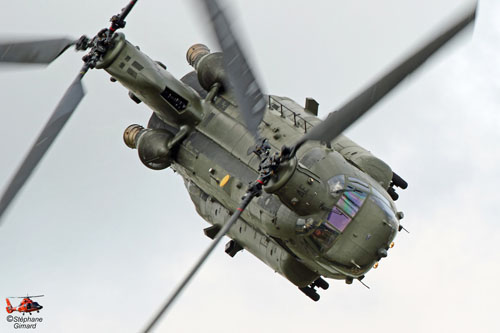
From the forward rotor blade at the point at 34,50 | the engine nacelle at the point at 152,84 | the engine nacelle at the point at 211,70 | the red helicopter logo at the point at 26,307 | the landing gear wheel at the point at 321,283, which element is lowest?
the red helicopter logo at the point at 26,307

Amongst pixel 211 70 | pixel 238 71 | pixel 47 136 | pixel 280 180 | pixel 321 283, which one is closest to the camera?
pixel 238 71

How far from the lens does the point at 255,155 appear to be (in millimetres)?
45812

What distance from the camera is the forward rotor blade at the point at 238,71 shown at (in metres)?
38.7

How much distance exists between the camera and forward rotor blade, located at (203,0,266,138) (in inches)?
1523

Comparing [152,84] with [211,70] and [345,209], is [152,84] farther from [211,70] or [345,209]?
[345,209]

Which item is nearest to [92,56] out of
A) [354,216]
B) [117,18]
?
[117,18]

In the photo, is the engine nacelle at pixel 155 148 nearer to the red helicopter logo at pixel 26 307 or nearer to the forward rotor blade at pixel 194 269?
the forward rotor blade at pixel 194 269

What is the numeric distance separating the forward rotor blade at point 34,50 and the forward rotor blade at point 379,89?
1138cm

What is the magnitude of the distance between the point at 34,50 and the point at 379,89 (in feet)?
46.0

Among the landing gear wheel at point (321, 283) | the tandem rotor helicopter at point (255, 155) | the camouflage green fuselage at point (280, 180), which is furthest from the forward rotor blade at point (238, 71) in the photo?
the landing gear wheel at point (321, 283)

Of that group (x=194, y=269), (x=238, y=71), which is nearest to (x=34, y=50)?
(x=238, y=71)

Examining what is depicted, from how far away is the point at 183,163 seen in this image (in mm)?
48125

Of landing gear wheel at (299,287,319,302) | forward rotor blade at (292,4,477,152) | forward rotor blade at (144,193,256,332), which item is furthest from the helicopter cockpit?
landing gear wheel at (299,287,319,302)

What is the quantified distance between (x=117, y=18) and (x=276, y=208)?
9.79m
